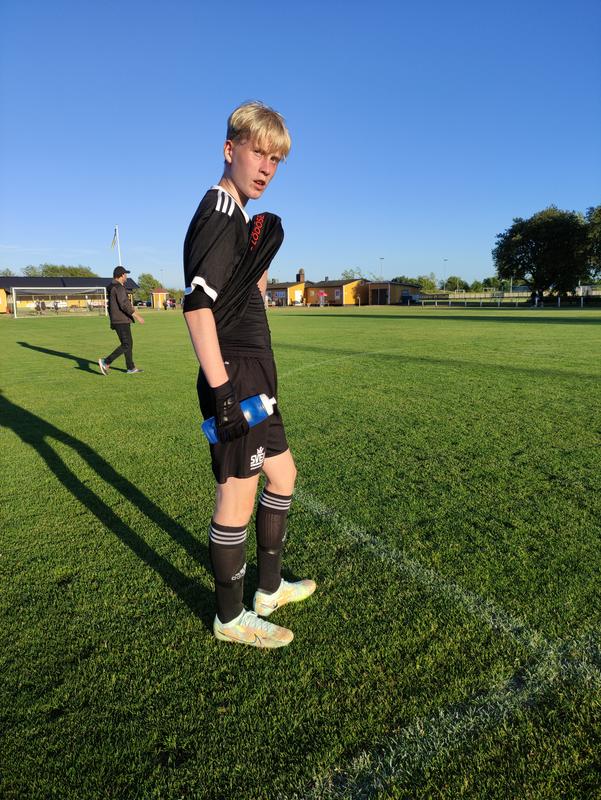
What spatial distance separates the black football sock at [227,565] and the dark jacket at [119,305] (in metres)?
8.84

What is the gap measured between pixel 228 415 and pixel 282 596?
3.80 feet


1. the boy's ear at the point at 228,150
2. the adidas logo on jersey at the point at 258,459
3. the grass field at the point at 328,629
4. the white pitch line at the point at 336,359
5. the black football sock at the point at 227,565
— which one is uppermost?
the boy's ear at the point at 228,150

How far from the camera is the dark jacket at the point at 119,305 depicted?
9969 mm

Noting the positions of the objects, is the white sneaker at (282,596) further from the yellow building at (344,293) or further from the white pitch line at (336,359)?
the yellow building at (344,293)

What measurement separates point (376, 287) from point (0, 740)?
3359 inches

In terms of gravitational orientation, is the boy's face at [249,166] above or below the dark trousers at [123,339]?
above

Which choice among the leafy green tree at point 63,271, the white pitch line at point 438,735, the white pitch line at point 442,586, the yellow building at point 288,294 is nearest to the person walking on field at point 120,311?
the white pitch line at point 442,586

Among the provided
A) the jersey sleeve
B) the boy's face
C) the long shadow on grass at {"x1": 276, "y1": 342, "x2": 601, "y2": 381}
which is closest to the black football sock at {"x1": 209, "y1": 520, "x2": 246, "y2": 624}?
the jersey sleeve

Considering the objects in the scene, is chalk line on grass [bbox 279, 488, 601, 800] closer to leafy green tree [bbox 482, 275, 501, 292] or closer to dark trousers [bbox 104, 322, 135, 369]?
dark trousers [bbox 104, 322, 135, 369]

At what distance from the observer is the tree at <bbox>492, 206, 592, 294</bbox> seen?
56.8m

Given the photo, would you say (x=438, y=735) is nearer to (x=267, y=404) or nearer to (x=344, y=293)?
(x=267, y=404)

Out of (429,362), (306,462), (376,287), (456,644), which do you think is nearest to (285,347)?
(429,362)

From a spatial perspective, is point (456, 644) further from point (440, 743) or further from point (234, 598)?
point (234, 598)

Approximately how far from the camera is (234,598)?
2.24 metres
